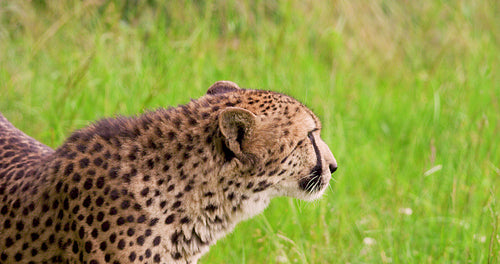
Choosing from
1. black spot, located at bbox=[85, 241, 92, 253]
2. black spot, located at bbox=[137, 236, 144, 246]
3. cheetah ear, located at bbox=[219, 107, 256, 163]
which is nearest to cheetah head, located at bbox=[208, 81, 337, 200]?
cheetah ear, located at bbox=[219, 107, 256, 163]

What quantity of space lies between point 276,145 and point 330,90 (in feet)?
9.60

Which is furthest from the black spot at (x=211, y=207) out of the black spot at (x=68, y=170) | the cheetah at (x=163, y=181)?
the black spot at (x=68, y=170)

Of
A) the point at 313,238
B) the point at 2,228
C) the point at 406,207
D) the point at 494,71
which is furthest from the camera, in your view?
the point at 494,71

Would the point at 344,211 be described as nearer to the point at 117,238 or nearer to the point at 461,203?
the point at 461,203

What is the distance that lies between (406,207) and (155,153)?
2.10m

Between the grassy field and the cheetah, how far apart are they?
807 millimetres

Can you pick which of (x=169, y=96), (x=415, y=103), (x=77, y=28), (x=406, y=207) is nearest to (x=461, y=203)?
(x=406, y=207)

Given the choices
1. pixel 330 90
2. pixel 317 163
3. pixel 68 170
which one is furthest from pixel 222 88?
pixel 330 90

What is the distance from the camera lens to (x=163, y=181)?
2.88 m

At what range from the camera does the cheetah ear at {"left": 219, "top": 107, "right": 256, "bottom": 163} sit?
2797mm

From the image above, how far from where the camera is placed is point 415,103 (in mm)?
6113

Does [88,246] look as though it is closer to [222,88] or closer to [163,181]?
[163,181]

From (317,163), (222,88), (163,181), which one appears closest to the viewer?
(163,181)

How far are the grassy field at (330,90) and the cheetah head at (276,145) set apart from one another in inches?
27.5
